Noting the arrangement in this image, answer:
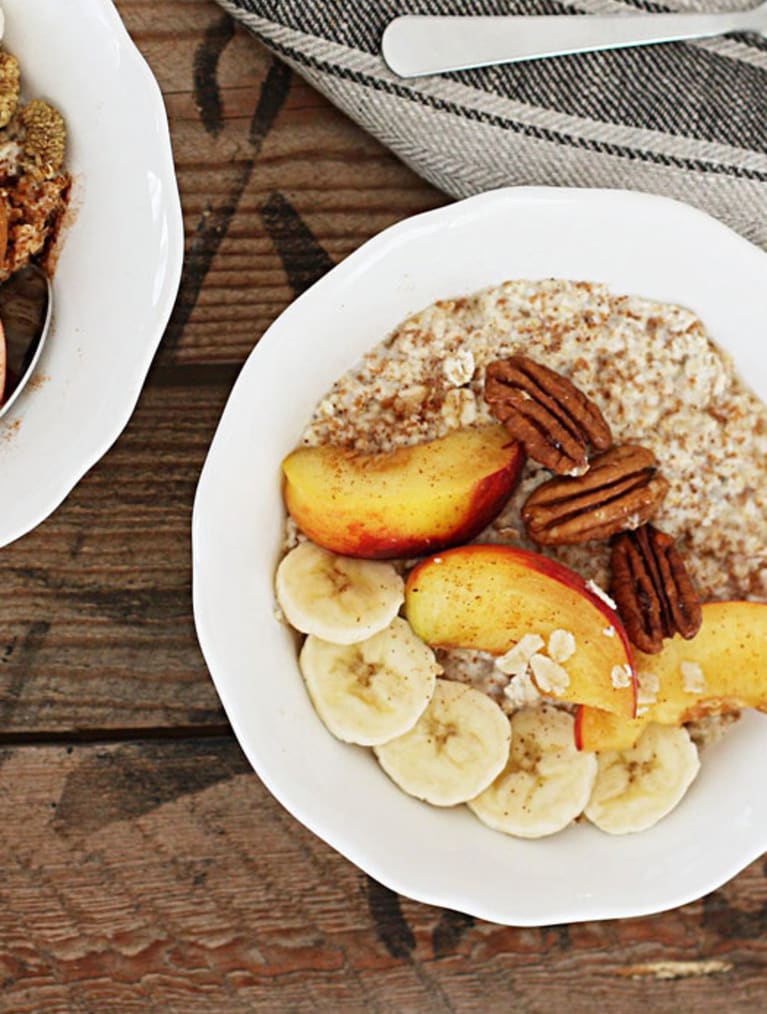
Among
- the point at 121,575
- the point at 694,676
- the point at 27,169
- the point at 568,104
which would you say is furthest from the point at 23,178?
the point at 694,676

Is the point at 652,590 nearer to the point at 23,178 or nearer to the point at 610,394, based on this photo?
the point at 610,394

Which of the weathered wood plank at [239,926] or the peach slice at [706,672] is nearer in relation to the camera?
the peach slice at [706,672]

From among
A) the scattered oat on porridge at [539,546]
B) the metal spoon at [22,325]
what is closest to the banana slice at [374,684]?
the scattered oat on porridge at [539,546]

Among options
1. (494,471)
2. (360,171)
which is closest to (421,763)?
(494,471)

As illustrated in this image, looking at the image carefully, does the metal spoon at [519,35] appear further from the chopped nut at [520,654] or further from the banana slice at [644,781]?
the banana slice at [644,781]

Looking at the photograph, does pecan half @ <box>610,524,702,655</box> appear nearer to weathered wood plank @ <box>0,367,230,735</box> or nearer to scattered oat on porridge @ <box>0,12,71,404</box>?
weathered wood plank @ <box>0,367,230,735</box>

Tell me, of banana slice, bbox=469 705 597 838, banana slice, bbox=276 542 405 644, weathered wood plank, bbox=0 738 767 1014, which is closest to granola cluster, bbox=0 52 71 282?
banana slice, bbox=276 542 405 644
